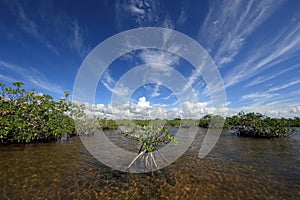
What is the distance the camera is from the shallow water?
7039 millimetres

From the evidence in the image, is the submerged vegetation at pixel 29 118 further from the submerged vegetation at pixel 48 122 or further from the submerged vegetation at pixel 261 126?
the submerged vegetation at pixel 261 126

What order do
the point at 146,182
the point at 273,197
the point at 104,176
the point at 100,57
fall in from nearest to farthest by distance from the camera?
the point at 273,197 < the point at 146,182 < the point at 104,176 < the point at 100,57

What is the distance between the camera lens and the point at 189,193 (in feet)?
23.3

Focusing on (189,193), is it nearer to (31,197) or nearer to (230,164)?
(230,164)

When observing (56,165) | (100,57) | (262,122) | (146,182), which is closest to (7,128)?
(56,165)

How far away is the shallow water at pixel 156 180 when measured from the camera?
704cm

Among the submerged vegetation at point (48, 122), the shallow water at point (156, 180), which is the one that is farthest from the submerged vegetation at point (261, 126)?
the shallow water at point (156, 180)

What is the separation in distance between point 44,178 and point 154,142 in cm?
644

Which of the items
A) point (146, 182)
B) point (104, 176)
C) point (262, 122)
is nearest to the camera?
point (146, 182)

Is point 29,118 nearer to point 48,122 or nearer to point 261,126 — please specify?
point 48,122

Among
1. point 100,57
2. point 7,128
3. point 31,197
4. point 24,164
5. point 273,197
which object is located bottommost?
point 273,197

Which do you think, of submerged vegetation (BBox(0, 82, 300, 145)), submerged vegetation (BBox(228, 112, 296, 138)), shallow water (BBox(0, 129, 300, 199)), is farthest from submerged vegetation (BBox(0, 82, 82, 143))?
submerged vegetation (BBox(228, 112, 296, 138))

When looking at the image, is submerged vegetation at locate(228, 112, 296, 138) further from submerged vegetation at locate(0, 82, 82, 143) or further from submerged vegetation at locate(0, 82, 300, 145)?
submerged vegetation at locate(0, 82, 82, 143)

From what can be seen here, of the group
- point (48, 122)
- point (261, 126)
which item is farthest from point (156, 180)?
point (261, 126)
